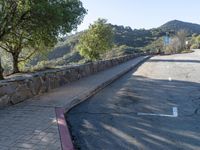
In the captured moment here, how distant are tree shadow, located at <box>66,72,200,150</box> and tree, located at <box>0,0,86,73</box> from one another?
26.8 feet

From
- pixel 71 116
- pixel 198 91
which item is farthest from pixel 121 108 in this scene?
pixel 198 91

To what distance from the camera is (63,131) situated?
6.97 m

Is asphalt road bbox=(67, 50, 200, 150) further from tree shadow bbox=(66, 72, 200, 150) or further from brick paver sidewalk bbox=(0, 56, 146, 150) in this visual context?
brick paver sidewalk bbox=(0, 56, 146, 150)

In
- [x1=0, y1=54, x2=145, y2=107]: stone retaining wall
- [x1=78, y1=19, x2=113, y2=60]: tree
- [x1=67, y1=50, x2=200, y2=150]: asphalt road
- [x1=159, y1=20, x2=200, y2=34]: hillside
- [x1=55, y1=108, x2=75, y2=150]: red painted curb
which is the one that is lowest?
[x1=67, y1=50, x2=200, y2=150]: asphalt road

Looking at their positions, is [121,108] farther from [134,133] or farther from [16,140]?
[16,140]

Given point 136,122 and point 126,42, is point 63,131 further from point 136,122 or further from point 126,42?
point 126,42

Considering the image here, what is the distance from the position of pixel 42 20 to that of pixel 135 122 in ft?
42.6

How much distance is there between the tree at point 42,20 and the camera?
728 inches

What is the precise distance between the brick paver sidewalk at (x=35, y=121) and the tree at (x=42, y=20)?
7.79 metres

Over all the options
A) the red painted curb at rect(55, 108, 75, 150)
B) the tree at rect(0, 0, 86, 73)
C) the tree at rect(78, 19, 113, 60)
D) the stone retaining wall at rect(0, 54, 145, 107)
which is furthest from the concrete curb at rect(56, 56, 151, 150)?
the tree at rect(78, 19, 113, 60)

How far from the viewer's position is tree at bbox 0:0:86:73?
1848 centimetres

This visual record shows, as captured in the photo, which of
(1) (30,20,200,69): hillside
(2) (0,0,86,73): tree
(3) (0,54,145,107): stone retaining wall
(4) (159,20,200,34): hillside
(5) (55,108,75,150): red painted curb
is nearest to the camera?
(5) (55,108,75,150): red painted curb

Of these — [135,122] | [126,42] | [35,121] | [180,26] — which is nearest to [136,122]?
[135,122]

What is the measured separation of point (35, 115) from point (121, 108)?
2.46 metres
